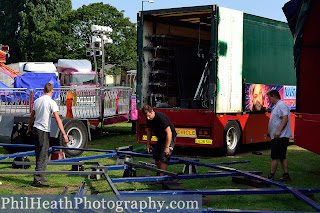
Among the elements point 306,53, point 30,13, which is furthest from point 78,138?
point 30,13

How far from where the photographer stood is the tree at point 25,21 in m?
52.7

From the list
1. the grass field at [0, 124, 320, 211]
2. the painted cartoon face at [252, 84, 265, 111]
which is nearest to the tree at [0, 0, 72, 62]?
the painted cartoon face at [252, 84, 265, 111]

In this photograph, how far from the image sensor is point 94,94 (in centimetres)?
1448

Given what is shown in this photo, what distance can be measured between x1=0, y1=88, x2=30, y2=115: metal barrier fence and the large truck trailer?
121 inches

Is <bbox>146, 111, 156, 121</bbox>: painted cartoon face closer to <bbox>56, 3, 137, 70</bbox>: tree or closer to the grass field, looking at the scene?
the grass field

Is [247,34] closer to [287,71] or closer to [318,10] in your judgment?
[287,71]

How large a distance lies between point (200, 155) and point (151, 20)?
385 cm

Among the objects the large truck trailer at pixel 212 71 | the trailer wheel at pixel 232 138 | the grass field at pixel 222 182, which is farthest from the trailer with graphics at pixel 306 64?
the trailer wheel at pixel 232 138

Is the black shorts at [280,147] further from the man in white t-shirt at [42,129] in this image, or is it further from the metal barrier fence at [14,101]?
the metal barrier fence at [14,101]

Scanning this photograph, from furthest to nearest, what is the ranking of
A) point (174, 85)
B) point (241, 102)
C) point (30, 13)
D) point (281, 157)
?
point (30, 13)
point (174, 85)
point (241, 102)
point (281, 157)

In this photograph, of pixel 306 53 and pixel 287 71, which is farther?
pixel 287 71

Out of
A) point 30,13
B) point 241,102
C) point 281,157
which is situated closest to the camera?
point 281,157

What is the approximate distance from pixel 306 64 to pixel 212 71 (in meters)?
2.92

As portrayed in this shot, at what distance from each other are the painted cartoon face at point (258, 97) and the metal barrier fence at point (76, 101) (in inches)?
175
